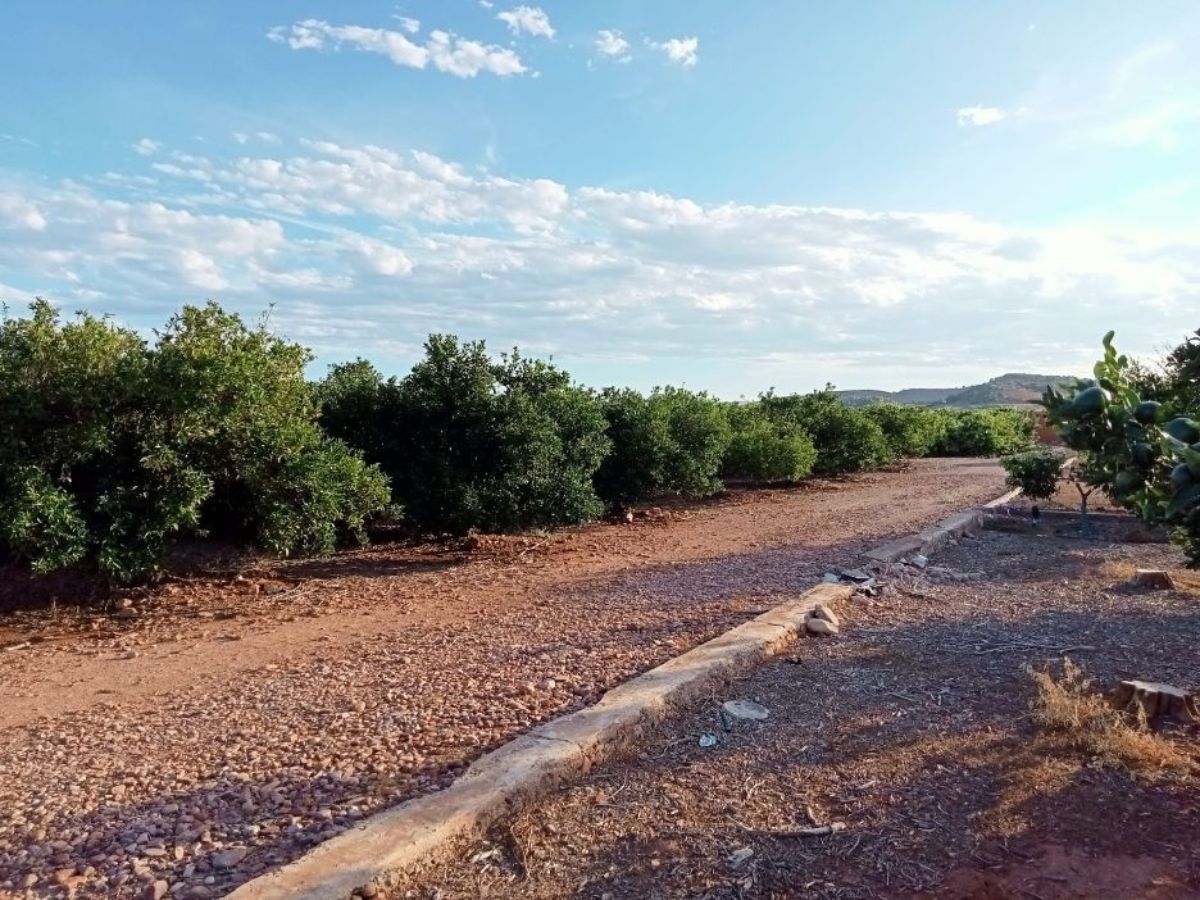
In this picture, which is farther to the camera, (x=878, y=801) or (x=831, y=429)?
(x=831, y=429)

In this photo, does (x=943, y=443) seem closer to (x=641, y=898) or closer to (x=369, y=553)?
(x=369, y=553)

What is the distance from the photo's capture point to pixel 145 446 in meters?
6.82

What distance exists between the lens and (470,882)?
2.83 m

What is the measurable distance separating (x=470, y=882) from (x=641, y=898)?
58 cm

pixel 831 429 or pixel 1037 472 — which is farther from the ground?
pixel 831 429

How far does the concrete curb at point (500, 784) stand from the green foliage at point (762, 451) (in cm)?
1113

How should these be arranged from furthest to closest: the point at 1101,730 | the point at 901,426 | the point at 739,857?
1. the point at 901,426
2. the point at 1101,730
3. the point at 739,857

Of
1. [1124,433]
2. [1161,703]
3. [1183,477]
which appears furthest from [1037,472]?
[1183,477]

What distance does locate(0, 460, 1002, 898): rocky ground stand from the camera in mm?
3197

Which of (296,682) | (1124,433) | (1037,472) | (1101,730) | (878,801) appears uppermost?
(1124,433)

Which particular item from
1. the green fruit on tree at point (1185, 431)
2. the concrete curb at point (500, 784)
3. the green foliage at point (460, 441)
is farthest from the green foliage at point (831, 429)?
the green fruit on tree at point (1185, 431)

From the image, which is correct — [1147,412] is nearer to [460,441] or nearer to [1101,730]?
[1101,730]

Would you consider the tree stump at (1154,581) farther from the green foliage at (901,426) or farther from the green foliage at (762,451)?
the green foliage at (901,426)

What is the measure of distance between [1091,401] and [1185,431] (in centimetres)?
31
